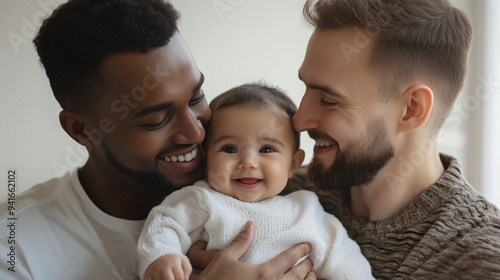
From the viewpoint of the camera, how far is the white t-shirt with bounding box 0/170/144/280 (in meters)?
1.44

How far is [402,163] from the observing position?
153 cm

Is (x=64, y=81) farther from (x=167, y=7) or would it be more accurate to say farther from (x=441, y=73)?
(x=441, y=73)

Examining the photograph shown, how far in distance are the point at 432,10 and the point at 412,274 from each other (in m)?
0.75

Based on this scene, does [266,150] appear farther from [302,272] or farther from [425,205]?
[425,205]

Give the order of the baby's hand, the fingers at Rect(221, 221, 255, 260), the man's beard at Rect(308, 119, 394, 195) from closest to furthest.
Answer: the baby's hand → the fingers at Rect(221, 221, 255, 260) → the man's beard at Rect(308, 119, 394, 195)

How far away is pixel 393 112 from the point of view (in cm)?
147

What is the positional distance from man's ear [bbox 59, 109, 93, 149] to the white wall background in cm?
69

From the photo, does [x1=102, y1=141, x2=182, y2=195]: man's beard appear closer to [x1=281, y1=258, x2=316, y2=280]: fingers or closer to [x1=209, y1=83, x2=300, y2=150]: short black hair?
[x1=209, y1=83, x2=300, y2=150]: short black hair

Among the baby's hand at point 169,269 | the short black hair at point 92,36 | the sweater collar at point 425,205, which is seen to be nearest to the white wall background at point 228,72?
the short black hair at point 92,36

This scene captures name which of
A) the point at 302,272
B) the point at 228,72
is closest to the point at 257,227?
the point at 302,272

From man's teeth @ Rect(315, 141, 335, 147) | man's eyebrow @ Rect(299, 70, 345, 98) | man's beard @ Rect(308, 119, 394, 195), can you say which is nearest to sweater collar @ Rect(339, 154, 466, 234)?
man's beard @ Rect(308, 119, 394, 195)

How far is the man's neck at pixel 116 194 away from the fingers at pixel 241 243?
38 cm

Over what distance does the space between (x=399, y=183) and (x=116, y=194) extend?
33.9 inches

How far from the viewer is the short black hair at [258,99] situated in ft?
4.65
